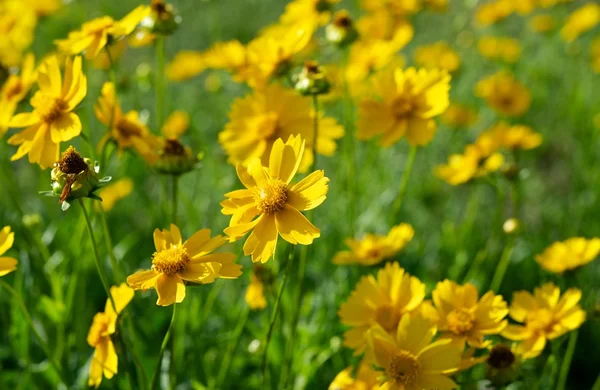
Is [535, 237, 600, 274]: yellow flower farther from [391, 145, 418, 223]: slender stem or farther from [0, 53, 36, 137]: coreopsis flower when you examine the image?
Result: [0, 53, 36, 137]: coreopsis flower

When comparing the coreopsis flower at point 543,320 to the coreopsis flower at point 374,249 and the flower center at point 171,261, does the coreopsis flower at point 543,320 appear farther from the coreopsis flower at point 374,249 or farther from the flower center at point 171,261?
the flower center at point 171,261

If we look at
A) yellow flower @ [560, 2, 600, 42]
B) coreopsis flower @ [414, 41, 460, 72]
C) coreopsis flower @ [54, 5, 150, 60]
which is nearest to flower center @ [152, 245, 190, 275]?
coreopsis flower @ [54, 5, 150, 60]

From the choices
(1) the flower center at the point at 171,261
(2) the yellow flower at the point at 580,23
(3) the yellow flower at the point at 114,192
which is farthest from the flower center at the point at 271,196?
(2) the yellow flower at the point at 580,23

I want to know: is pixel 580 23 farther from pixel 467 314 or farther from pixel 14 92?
pixel 14 92

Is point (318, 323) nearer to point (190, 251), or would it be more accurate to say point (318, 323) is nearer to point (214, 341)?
point (214, 341)

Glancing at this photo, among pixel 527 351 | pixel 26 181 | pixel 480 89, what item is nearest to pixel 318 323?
pixel 527 351

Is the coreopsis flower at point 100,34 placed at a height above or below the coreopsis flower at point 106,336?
above
